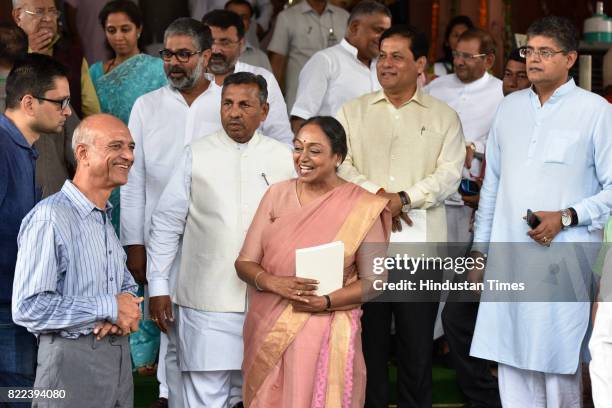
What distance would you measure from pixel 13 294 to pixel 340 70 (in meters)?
3.13

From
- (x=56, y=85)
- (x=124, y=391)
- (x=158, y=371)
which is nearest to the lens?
(x=124, y=391)

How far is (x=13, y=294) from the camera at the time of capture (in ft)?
12.8

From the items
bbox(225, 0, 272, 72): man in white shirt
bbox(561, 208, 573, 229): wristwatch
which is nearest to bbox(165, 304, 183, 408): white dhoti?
bbox(561, 208, 573, 229): wristwatch

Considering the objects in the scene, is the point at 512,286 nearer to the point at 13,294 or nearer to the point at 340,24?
the point at 13,294

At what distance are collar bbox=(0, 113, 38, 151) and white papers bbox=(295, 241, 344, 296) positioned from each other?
123cm

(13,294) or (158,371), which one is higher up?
(13,294)

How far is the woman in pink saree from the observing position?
4.83 m

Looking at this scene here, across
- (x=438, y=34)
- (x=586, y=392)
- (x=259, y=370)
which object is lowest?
(x=586, y=392)

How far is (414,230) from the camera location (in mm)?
5547

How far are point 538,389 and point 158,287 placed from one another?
1.90 meters

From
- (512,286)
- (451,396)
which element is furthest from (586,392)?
(512,286)

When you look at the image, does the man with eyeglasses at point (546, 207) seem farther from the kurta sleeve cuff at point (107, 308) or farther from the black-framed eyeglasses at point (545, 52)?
the kurta sleeve cuff at point (107, 308)

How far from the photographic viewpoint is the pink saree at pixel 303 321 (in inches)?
190

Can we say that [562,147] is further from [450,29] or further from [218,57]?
[450,29]
